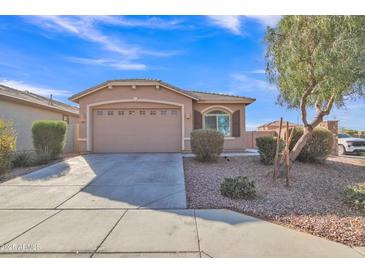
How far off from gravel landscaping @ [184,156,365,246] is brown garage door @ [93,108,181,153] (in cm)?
306

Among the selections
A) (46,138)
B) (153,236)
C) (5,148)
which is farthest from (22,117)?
(153,236)

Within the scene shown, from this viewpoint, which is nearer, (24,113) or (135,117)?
(24,113)

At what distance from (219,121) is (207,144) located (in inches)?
172

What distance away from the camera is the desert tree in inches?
229

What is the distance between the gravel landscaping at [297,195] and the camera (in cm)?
437

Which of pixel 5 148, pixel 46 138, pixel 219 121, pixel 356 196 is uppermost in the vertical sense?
pixel 219 121

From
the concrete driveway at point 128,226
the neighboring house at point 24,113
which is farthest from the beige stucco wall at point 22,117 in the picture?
the concrete driveway at point 128,226

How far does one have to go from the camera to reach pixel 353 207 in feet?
17.9

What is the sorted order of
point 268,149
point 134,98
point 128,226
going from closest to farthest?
point 128,226 < point 268,149 < point 134,98

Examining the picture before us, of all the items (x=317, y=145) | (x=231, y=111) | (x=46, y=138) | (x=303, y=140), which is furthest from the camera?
(x=231, y=111)

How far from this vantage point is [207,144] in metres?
9.66

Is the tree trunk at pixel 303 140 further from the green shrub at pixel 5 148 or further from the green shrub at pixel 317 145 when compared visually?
the green shrub at pixel 5 148

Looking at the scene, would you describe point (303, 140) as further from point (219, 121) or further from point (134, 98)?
point (134, 98)
